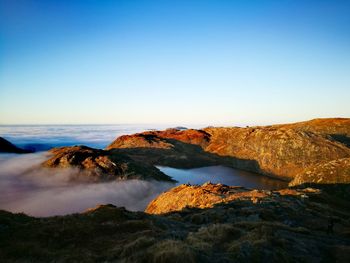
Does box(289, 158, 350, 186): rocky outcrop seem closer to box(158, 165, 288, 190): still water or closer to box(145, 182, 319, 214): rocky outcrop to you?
box(145, 182, 319, 214): rocky outcrop

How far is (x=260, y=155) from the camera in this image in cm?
19750

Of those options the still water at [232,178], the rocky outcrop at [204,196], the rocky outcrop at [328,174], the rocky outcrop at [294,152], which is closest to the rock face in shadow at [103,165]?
the still water at [232,178]

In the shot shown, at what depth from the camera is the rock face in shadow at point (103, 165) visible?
553ft

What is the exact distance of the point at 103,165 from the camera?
174375 millimetres

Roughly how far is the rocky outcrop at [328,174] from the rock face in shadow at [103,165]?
304 ft

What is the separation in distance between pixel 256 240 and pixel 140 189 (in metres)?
138

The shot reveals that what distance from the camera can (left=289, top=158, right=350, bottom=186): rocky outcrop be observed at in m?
84.8

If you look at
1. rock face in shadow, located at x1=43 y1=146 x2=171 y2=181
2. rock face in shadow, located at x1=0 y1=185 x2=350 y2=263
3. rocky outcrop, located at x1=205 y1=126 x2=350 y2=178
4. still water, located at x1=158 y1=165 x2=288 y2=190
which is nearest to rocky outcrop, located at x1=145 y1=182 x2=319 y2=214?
rock face in shadow, located at x1=0 y1=185 x2=350 y2=263

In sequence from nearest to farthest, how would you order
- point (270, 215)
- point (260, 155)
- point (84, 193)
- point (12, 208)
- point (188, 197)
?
point (270, 215)
point (188, 197)
point (12, 208)
point (84, 193)
point (260, 155)

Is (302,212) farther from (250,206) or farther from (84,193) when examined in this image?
(84,193)

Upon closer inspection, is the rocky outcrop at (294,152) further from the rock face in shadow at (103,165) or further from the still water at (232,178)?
the rock face in shadow at (103,165)

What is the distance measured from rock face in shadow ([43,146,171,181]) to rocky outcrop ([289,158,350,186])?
92540mm

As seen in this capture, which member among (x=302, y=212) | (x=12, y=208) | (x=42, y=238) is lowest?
(x=12, y=208)

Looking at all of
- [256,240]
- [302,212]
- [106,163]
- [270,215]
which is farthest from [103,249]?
[106,163]
